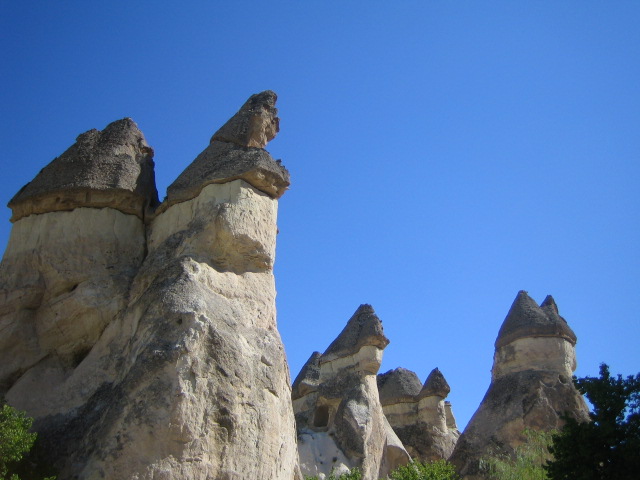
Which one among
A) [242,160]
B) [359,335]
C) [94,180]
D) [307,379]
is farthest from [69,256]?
[307,379]

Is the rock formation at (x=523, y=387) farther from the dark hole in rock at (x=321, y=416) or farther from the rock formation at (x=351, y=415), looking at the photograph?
the dark hole in rock at (x=321, y=416)

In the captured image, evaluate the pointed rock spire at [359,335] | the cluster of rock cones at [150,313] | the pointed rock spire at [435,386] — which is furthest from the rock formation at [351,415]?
the pointed rock spire at [435,386]

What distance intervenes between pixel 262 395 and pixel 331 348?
44.6ft

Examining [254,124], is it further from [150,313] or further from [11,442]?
[11,442]

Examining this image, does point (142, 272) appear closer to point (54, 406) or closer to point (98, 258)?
point (98, 258)

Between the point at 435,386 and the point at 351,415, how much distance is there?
25.5 ft

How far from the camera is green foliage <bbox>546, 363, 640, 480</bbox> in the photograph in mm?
11117

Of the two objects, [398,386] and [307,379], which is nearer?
[307,379]

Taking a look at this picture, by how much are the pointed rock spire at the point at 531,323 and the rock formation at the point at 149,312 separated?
35.9 feet

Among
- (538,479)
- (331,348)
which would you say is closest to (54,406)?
(538,479)

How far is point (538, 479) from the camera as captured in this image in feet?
48.8

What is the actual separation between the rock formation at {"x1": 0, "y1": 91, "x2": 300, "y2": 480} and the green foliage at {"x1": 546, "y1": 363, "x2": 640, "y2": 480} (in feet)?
14.8

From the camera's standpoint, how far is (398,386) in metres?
29.9

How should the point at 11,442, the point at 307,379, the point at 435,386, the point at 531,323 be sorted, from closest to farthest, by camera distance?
1. the point at 11,442
2. the point at 531,323
3. the point at 307,379
4. the point at 435,386
